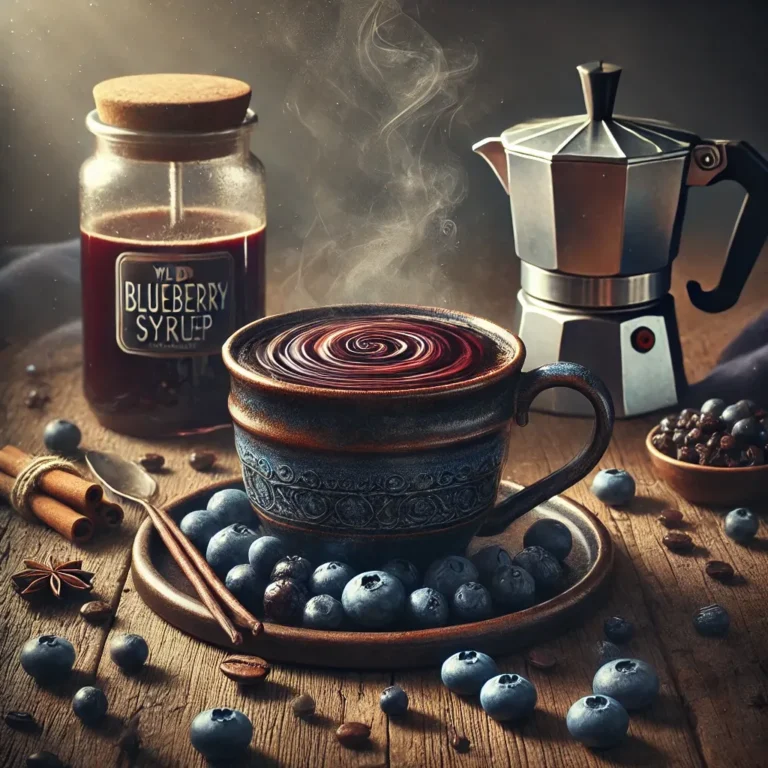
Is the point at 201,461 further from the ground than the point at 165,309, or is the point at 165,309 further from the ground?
the point at 165,309

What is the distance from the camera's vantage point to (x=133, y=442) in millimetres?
1823

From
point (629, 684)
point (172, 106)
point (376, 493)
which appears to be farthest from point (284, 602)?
point (172, 106)

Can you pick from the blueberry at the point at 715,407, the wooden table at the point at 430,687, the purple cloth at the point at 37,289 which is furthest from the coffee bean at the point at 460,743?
the purple cloth at the point at 37,289

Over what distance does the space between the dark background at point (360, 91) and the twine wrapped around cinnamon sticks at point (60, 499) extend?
0.82 metres

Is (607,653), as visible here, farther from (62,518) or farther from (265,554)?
(62,518)

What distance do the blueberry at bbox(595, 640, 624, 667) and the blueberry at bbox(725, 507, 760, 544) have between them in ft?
1.20

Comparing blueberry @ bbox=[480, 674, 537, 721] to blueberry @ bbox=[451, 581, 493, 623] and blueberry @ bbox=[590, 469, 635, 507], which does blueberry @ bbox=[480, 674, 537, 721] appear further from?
blueberry @ bbox=[590, 469, 635, 507]

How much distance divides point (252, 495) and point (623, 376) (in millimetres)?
809

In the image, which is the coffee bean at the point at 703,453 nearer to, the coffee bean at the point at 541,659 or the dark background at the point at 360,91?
the coffee bean at the point at 541,659

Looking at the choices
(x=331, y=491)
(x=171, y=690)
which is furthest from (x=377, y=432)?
(x=171, y=690)

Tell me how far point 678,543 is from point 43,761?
2.69ft

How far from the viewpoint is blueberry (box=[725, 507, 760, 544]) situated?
149cm

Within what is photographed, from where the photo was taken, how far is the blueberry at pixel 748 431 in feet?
5.29

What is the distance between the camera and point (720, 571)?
139cm
